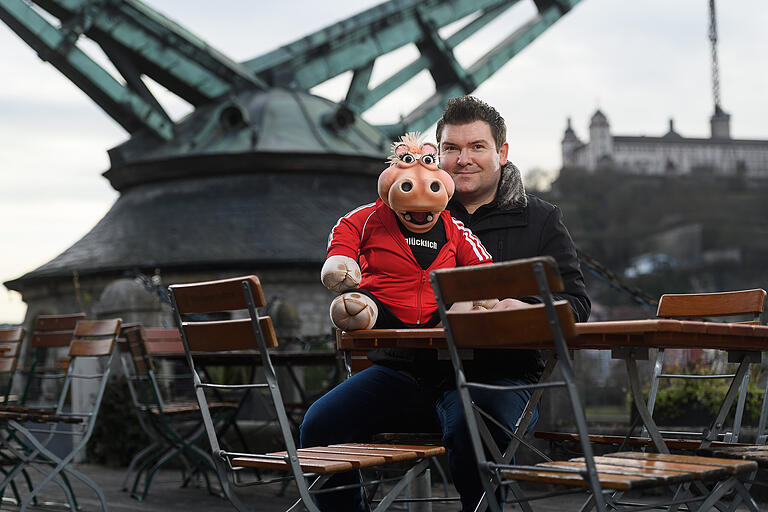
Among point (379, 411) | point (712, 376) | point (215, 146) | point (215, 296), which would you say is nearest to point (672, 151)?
point (215, 146)

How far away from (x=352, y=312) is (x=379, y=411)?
50cm

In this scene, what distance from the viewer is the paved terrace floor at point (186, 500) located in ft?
22.7

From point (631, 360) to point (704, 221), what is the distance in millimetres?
111309

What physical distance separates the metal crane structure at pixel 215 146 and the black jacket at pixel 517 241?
15206 mm

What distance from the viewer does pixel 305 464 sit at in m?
3.34

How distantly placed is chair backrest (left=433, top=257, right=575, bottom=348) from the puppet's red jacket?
3.02 ft

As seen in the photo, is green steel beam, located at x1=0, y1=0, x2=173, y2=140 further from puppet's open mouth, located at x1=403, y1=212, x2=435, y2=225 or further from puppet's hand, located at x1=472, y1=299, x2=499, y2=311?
puppet's hand, located at x1=472, y1=299, x2=499, y2=311

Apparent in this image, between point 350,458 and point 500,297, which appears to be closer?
point 500,297

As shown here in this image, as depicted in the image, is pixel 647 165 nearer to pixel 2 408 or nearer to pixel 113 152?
pixel 113 152

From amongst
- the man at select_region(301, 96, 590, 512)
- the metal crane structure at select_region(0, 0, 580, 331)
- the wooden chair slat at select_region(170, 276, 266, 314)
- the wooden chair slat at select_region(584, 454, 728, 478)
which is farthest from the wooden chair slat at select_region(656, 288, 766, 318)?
the metal crane structure at select_region(0, 0, 580, 331)

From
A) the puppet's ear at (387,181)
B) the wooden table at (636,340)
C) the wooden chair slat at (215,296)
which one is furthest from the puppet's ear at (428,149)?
the wooden chair slat at (215,296)

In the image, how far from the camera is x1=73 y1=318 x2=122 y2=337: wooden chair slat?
650 cm

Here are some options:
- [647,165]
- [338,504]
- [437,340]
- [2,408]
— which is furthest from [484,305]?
[647,165]

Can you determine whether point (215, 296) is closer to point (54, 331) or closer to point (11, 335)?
point (11, 335)
